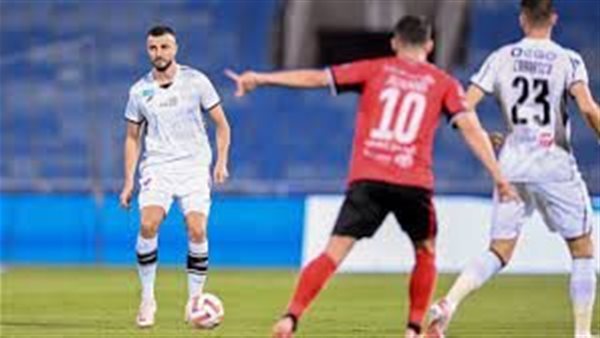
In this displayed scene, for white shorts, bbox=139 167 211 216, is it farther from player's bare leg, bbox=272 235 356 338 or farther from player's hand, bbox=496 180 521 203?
player's bare leg, bbox=272 235 356 338

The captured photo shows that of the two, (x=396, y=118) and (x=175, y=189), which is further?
(x=175, y=189)

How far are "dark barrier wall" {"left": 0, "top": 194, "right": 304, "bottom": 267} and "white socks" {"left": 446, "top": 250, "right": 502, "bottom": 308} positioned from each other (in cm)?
1238

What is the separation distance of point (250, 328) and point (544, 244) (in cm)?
872

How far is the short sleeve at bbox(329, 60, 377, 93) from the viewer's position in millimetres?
10891

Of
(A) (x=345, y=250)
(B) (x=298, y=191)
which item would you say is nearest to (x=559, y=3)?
(B) (x=298, y=191)

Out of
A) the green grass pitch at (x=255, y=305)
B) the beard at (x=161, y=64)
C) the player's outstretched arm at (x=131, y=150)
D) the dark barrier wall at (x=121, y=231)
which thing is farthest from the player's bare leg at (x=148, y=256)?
the dark barrier wall at (x=121, y=231)

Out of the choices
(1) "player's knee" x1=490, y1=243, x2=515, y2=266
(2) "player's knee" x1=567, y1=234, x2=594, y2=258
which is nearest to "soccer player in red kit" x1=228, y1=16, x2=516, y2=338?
(1) "player's knee" x1=490, y1=243, x2=515, y2=266

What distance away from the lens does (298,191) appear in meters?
27.6

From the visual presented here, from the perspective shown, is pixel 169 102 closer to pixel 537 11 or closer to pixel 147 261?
pixel 147 261

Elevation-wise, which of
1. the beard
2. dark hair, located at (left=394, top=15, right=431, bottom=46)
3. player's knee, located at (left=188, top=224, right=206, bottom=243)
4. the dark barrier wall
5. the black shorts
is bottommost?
the dark barrier wall

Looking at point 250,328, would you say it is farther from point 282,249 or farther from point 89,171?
point 89,171

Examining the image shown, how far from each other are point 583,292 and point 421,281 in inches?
57.6

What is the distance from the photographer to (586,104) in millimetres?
11961

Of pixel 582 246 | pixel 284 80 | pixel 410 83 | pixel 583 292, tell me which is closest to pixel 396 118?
pixel 410 83
